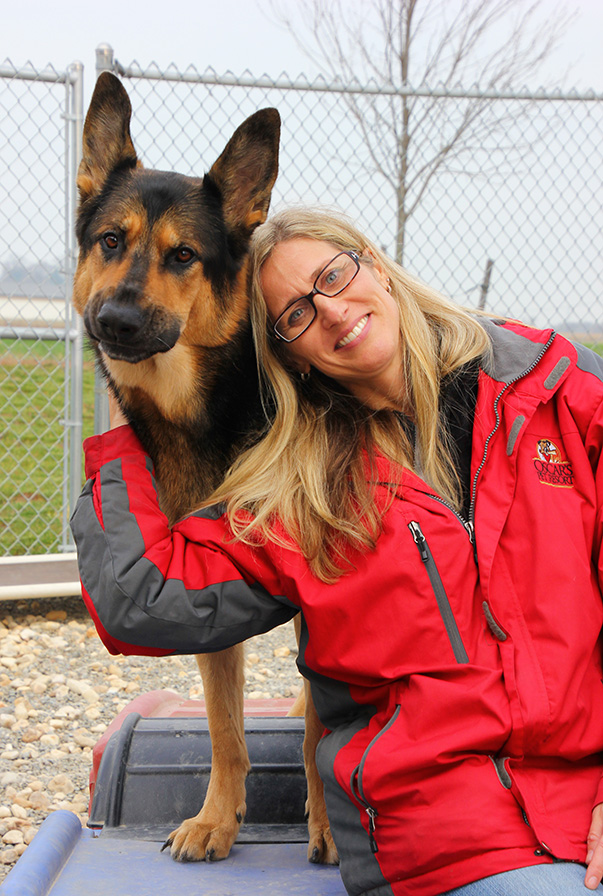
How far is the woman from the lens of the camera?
5.02 feet

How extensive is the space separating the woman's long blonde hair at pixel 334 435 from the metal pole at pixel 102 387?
193cm

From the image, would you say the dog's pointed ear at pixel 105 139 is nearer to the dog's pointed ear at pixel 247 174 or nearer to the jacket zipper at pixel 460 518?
the dog's pointed ear at pixel 247 174

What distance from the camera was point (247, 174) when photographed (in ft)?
7.96

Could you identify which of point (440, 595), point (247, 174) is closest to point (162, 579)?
point (440, 595)

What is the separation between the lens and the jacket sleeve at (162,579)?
1727 mm

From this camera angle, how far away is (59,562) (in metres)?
4.52

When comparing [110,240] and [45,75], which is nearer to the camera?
[110,240]

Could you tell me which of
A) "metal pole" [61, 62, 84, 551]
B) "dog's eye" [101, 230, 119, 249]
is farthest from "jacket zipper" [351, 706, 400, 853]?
"metal pole" [61, 62, 84, 551]

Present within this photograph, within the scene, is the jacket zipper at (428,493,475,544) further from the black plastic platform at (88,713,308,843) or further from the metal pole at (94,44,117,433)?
the metal pole at (94,44,117,433)

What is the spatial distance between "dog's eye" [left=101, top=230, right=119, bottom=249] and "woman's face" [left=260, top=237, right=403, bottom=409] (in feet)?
1.60

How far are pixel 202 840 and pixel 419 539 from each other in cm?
115

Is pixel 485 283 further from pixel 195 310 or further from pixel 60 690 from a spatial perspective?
pixel 60 690

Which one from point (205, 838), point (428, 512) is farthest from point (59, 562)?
point (428, 512)

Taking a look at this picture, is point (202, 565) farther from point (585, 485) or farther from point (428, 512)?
point (585, 485)
